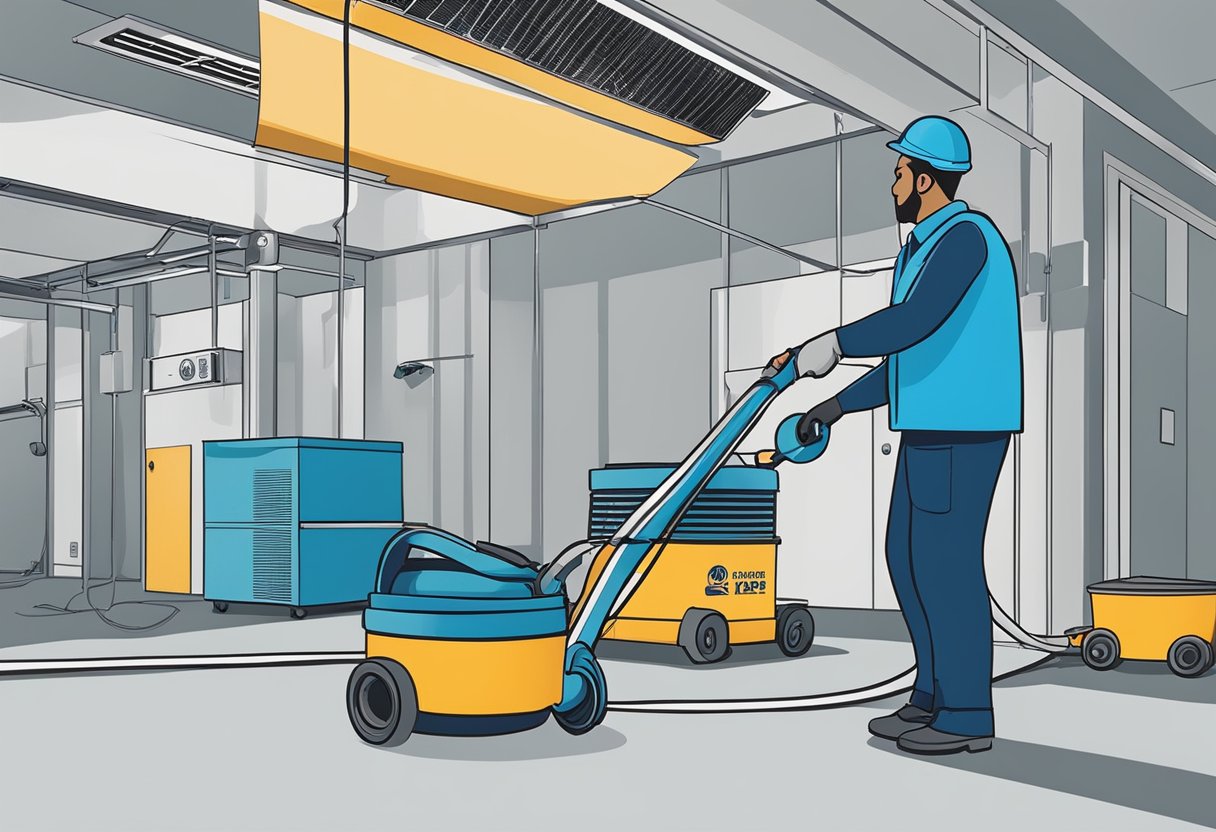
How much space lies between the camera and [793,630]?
4.55 metres

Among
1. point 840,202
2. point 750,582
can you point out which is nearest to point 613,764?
point 750,582

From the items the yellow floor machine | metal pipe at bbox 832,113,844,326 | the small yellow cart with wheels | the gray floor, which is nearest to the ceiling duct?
metal pipe at bbox 832,113,844,326

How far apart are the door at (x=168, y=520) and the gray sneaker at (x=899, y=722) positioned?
5517 millimetres

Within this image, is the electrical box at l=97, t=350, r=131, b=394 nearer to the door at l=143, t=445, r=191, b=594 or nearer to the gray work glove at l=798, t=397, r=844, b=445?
the door at l=143, t=445, r=191, b=594

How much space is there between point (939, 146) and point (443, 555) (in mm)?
1575

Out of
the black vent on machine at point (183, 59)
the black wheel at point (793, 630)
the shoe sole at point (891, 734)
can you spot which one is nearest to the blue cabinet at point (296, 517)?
the black vent on machine at point (183, 59)

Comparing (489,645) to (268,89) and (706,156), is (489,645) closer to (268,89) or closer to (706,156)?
(268,89)

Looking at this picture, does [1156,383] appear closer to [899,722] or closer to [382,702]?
[899,722]

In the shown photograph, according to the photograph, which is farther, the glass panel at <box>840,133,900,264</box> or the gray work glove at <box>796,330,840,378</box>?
the glass panel at <box>840,133,900,264</box>

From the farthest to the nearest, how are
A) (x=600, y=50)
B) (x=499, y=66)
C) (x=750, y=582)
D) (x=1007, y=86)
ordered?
(x=1007, y=86)
(x=499, y=66)
(x=600, y=50)
(x=750, y=582)

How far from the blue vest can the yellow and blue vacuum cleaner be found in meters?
1.64

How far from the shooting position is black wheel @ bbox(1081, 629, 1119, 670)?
3.98 metres

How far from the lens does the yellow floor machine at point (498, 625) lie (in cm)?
256

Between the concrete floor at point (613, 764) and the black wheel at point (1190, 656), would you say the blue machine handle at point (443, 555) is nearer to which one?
the concrete floor at point (613, 764)
